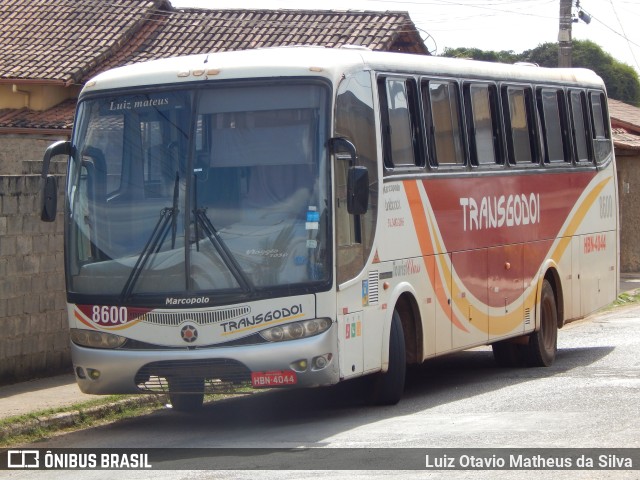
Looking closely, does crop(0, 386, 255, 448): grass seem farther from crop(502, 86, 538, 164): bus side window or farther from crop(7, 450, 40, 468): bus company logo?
crop(502, 86, 538, 164): bus side window

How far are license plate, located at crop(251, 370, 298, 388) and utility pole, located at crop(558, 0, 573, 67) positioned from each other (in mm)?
17313

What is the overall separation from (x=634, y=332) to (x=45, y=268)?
891 centimetres

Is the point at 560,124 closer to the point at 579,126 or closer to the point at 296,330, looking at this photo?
the point at 579,126

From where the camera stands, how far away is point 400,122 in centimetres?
1218

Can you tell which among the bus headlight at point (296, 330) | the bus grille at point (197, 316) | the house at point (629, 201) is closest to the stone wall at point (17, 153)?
the bus grille at point (197, 316)

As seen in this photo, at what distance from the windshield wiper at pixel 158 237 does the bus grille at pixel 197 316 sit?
0.33m

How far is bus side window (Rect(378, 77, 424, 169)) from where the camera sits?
11.9 metres

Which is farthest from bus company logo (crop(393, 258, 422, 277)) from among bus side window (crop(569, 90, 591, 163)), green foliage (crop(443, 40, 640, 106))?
green foliage (crop(443, 40, 640, 106))

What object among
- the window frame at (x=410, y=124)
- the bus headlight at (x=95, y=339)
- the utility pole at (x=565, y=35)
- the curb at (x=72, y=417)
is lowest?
the curb at (x=72, y=417)

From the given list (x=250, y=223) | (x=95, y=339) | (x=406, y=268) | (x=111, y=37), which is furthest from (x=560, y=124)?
(x=111, y=37)

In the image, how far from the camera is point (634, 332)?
18.5m

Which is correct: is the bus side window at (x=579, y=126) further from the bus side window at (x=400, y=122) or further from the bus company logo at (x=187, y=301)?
the bus company logo at (x=187, y=301)

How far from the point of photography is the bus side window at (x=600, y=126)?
674 inches

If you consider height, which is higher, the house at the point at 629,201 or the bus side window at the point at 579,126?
the bus side window at the point at 579,126
